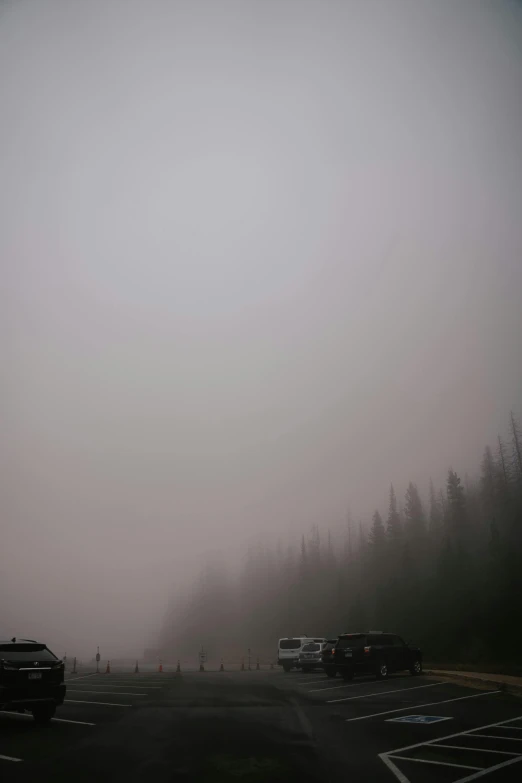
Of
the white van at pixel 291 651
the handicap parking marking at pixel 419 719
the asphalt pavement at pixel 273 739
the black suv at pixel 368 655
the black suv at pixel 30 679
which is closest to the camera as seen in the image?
the asphalt pavement at pixel 273 739

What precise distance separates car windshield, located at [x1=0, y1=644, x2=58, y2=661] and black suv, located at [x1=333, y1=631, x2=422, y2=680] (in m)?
14.7

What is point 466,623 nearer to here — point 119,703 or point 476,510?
point 476,510

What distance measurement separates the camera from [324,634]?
84.6m

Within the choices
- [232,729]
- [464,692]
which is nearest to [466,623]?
[464,692]

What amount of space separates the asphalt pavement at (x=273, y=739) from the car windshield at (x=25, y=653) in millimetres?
1383

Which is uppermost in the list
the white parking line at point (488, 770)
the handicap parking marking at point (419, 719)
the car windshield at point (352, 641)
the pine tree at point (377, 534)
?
the pine tree at point (377, 534)

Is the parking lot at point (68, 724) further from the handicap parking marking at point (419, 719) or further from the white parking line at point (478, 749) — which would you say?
the handicap parking marking at point (419, 719)

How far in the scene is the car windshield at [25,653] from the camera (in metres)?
13.2

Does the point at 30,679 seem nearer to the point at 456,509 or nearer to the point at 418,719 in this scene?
the point at 418,719

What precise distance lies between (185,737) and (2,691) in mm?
4066

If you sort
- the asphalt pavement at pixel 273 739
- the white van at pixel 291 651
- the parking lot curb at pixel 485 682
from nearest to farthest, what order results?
1. the asphalt pavement at pixel 273 739
2. the parking lot curb at pixel 485 682
3. the white van at pixel 291 651

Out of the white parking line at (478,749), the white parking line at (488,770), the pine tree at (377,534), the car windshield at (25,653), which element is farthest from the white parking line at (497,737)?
the pine tree at (377,534)

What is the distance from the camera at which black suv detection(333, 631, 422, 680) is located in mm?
25000

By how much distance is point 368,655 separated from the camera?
25.0 meters
